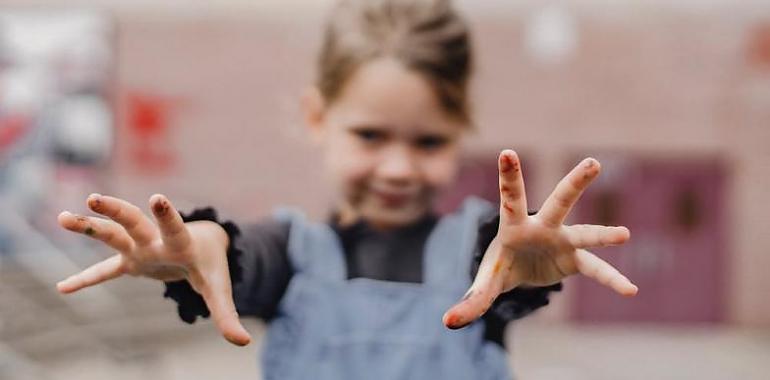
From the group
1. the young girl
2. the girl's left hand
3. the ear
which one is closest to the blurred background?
the ear

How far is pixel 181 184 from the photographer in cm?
1047

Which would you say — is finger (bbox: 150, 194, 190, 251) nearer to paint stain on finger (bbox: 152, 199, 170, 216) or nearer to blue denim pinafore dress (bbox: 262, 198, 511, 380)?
paint stain on finger (bbox: 152, 199, 170, 216)

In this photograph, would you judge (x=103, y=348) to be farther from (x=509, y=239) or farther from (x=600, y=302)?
(x=600, y=302)

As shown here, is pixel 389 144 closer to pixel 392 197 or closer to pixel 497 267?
pixel 392 197

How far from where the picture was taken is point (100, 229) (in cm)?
125

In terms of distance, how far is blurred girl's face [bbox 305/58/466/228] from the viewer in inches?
67.3

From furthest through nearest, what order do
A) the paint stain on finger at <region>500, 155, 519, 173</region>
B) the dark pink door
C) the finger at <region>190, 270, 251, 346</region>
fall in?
1. the dark pink door
2. the finger at <region>190, 270, 251, 346</region>
3. the paint stain on finger at <region>500, 155, 519, 173</region>

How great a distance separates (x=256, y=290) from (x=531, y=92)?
9181 mm

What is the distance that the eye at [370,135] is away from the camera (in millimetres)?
1729

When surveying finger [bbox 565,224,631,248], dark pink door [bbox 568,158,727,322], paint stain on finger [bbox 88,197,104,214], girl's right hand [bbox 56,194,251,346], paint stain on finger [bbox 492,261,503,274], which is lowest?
dark pink door [bbox 568,158,727,322]

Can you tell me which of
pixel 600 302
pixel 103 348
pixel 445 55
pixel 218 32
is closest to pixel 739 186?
pixel 600 302

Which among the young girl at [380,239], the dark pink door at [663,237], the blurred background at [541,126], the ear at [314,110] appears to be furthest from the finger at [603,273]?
the dark pink door at [663,237]

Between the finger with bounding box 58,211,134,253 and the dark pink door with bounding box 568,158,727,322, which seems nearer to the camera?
the finger with bounding box 58,211,134,253

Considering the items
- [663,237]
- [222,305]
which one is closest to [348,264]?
[222,305]
